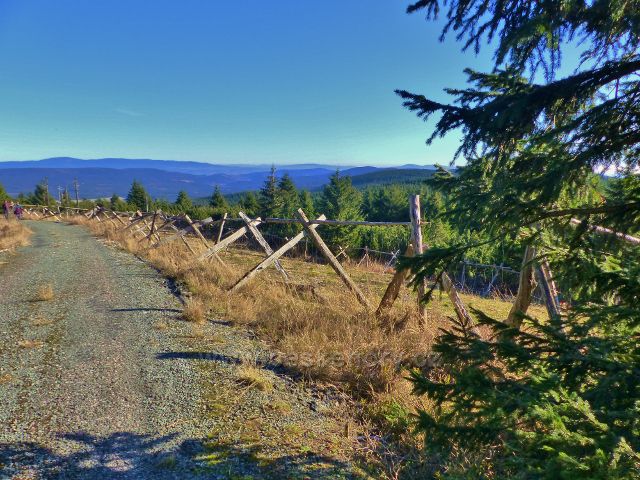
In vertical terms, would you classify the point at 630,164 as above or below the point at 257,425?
above

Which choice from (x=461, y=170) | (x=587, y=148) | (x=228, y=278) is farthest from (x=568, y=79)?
(x=228, y=278)

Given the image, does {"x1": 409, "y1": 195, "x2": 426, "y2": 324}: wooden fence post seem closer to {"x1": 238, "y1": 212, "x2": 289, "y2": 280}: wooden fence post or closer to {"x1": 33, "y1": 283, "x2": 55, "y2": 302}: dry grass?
{"x1": 238, "y1": 212, "x2": 289, "y2": 280}: wooden fence post

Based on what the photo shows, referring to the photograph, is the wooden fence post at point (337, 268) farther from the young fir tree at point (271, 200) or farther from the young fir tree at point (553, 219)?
the young fir tree at point (271, 200)

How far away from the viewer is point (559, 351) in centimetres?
179

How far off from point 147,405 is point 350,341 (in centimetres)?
247

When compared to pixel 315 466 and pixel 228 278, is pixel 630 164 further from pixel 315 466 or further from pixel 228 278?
pixel 228 278

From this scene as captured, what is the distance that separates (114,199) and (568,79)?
77.7 metres

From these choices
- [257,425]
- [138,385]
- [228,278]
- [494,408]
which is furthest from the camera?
[228,278]

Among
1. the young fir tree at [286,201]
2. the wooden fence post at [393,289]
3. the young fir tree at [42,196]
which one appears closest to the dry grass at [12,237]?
the wooden fence post at [393,289]

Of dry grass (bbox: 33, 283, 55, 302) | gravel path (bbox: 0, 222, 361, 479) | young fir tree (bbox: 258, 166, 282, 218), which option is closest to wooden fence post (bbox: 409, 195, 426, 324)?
gravel path (bbox: 0, 222, 361, 479)

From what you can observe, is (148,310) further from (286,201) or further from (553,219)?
(286,201)

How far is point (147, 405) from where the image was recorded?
137 inches

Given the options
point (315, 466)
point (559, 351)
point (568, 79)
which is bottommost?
point (315, 466)

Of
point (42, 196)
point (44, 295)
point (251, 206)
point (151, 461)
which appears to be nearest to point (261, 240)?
point (44, 295)
